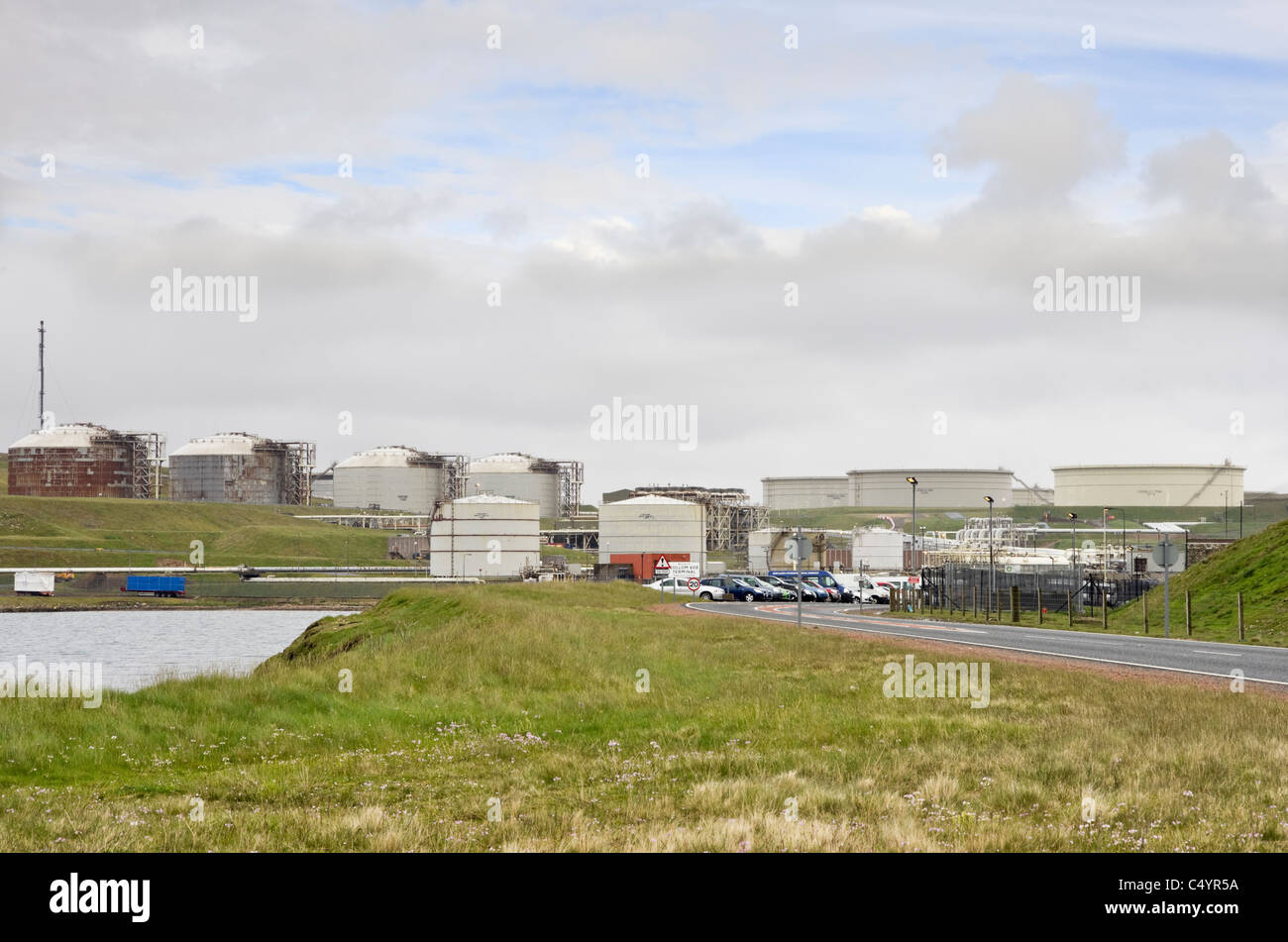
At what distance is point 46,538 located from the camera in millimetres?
146750

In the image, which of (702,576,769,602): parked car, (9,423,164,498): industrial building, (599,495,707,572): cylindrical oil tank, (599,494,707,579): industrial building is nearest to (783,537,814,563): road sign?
(702,576,769,602): parked car

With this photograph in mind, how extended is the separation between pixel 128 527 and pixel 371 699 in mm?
155120

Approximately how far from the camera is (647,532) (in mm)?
137750

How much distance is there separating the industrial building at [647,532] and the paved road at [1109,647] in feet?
287

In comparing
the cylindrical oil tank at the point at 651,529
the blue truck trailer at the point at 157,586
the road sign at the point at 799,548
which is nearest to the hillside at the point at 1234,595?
the road sign at the point at 799,548

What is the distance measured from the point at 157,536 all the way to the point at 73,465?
45.0 meters

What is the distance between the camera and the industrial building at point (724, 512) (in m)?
183

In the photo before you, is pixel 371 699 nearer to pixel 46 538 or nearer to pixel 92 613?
pixel 92 613

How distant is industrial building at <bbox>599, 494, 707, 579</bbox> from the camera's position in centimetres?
13675

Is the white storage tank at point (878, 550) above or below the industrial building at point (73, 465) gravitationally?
below

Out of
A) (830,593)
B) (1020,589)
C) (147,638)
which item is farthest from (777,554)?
(1020,589)

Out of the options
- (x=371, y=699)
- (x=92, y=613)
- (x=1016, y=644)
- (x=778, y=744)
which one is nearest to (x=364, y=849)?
(x=778, y=744)

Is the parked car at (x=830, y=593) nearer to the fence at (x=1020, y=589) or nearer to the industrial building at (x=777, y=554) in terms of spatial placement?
the fence at (x=1020, y=589)

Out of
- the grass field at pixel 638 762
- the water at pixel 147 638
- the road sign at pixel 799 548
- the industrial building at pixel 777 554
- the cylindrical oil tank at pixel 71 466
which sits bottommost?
the water at pixel 147 638
